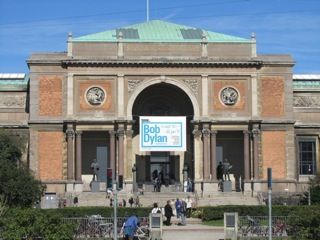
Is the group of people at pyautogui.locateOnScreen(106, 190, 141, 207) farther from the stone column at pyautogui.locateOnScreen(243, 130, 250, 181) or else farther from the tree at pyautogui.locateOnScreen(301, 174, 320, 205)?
the tree at pyautogui.locateOnScreen(301, 174, 320, 205)

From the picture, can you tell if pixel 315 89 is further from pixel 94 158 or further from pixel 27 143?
pixel 27 143

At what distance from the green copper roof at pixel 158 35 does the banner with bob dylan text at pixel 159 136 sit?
8.02 meters

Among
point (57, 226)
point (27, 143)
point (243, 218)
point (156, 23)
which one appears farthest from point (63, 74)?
point (57, 226)

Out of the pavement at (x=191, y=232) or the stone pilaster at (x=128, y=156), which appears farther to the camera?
the stone pilaster at (x=128, y=156)

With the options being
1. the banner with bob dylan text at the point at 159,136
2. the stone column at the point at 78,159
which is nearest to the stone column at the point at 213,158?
the banner with bob dylan text at the point at 159,136

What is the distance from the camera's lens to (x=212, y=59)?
7194 centimetres

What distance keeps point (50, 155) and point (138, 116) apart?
888cm

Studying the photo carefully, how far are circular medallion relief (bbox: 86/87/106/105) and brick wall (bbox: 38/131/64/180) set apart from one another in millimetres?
3942

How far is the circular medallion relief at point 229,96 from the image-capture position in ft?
237

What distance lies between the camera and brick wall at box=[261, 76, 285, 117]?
239 ft

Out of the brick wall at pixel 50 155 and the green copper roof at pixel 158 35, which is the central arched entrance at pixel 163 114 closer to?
the green copper roof at pixel 158 35

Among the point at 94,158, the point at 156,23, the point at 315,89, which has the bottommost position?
the point at 94,158

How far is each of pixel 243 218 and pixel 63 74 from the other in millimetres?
31546

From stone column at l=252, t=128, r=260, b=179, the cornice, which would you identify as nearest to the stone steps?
stone column at l=252, t=128, r=260, b=179
